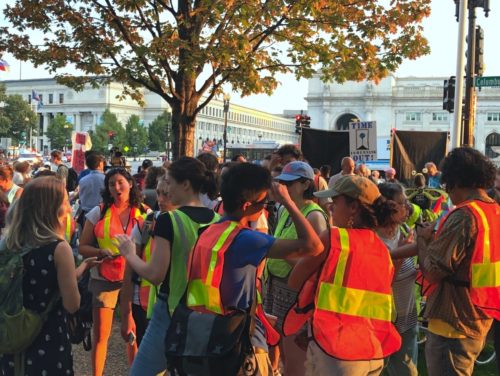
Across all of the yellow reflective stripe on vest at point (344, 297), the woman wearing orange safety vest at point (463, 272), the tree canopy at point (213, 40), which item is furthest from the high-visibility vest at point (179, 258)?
the tree canopy at point (213, 40)

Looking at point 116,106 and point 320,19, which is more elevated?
point 116,106

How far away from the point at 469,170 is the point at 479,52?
424 inches

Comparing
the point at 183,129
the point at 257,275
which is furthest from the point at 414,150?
the point at 257,275

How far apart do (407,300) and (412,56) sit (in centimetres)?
863

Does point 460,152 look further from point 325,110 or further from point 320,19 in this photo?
point 325,110

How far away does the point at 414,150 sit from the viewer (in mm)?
15336

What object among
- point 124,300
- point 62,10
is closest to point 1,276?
point 124,300

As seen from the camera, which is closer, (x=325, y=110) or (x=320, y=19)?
(x=320, y=19)

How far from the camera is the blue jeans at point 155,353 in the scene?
10.2 ft

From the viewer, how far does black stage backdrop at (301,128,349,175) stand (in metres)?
13.8

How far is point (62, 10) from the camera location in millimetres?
10906

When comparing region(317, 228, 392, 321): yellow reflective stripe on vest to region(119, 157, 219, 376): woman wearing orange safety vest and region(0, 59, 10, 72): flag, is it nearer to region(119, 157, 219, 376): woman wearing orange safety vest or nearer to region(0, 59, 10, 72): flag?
region(119, 157, 219, 376): woman wearing orange safety vest

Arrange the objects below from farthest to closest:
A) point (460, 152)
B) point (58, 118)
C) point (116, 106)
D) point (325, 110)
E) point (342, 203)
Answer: point (116, 106) → point (58, 118) → point (325, 110) → point (460, 152) → point (342, 203)

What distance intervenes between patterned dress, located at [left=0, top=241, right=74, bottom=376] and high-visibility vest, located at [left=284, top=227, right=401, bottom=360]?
4.67 feet
